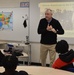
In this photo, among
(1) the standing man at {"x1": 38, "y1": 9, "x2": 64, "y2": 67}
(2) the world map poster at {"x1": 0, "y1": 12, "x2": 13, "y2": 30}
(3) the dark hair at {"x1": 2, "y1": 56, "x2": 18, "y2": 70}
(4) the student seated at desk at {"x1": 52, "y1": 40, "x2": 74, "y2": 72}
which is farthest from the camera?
(2) the world map poster at {"x1": 0, "y1": 12, "x2": 13, "y2": 30}

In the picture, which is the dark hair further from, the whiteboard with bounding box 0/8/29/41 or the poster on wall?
the whiteboard with bounding box 0/8/29/41

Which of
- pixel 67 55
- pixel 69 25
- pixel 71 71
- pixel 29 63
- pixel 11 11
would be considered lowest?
pixel 29 63

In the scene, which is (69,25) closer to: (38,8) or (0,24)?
(38,8)

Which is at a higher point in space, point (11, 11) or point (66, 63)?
point (11, 11)

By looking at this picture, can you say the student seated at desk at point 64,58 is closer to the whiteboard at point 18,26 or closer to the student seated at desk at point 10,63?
the student seated at desk at point 10,63

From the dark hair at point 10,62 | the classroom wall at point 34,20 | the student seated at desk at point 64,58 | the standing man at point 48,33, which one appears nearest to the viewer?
the dark hair at point 10,62

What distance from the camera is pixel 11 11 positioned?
6.86 m

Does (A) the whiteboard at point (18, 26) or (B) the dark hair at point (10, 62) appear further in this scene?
(A) the whiteboard at point (18, 26)

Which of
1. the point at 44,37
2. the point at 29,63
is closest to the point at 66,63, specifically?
the point at 44,37

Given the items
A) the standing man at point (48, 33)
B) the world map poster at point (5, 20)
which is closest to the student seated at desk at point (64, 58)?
the standing man at point (48, 33)

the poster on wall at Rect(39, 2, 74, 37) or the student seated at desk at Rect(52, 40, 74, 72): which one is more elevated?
the poster on wall at Rect(39, 2, 74, 37)

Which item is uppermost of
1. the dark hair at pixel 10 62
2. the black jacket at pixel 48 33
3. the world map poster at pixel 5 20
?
the world map poster at pixel 5 20

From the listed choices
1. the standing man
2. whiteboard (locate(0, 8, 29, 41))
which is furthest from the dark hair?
whiteboard (locate(0, 8, 29, 41))

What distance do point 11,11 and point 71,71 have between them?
4592mm
